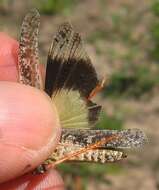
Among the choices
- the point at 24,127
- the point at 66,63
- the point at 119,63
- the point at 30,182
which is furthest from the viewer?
the point at 119,63

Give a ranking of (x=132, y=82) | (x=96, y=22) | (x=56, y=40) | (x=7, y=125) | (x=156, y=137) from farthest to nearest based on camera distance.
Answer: (x=96, y=22) < (x=132, y=82) < (x=156, y=137) < (x=56, y=40) < (x=7, y=125)

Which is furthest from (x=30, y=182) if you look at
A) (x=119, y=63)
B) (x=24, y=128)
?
(x=119, y=63)

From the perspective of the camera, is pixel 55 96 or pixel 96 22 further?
pixel 96 22

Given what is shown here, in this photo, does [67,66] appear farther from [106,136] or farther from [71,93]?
[106,136]

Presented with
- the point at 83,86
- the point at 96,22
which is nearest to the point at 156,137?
the point at 96,22

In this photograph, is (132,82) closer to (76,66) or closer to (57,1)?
(57,1)

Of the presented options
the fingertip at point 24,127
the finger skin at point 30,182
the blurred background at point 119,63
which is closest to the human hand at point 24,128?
the fingertip at point 24,127
